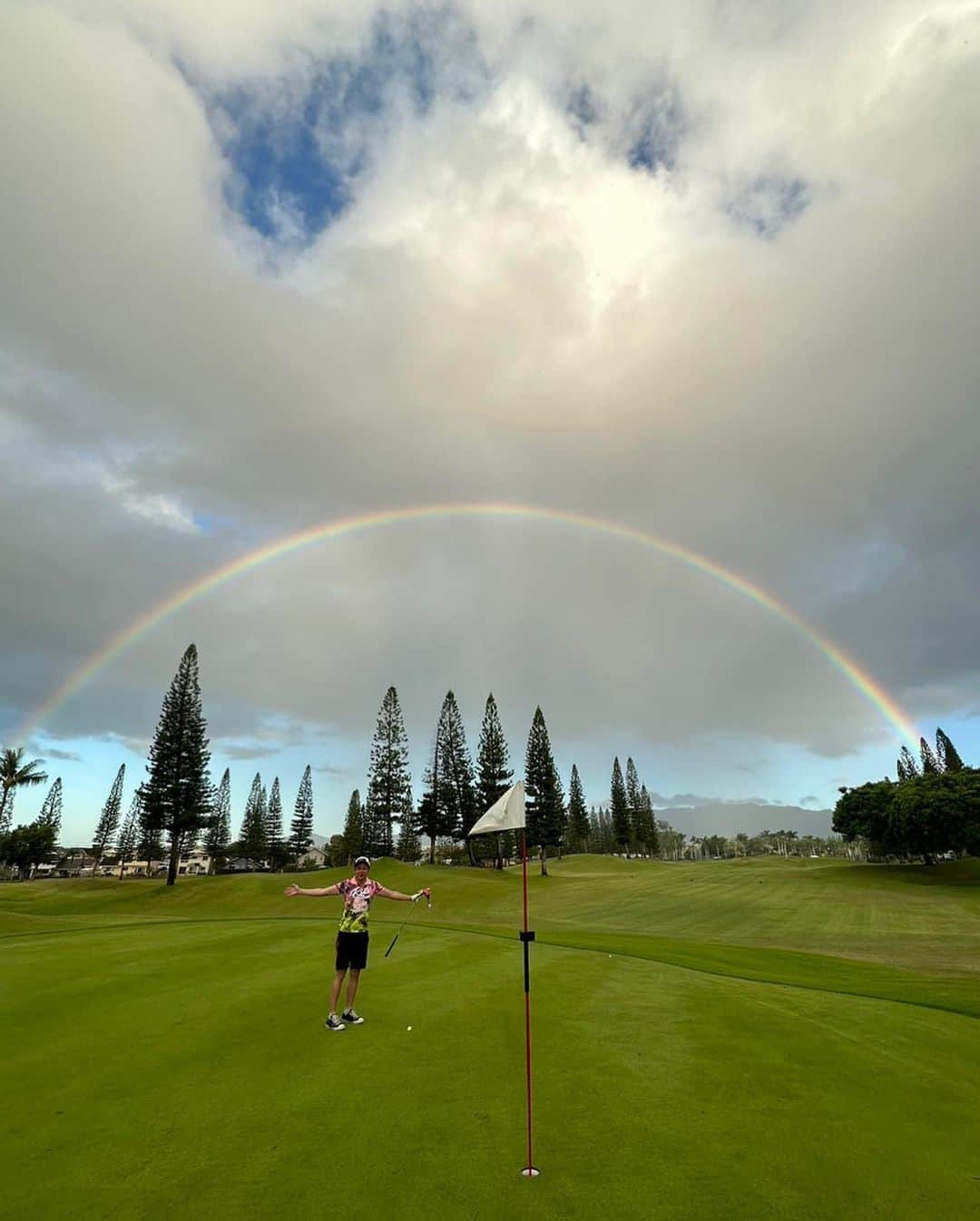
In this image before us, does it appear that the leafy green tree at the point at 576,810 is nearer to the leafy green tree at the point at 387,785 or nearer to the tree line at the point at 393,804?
the tree line at the point at 393,804

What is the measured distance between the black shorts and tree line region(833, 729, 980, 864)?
217 ft

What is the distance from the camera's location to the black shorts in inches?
326

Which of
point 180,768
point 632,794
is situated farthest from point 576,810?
point 180,768

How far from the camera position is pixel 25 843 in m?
78.5

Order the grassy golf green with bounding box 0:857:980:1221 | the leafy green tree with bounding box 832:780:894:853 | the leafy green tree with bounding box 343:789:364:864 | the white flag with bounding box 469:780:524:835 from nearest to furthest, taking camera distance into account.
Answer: the grassy golf green with bounding box 0:857:980:1221 → the white flag with bounding box 469:780:524:835 → the leafy green tree with bounding box 832:780:894:853 → the leafy green tree with bounding box 343:789:364:864

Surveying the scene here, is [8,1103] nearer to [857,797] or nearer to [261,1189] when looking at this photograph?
[261,1189]

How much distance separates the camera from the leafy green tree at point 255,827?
104 metres

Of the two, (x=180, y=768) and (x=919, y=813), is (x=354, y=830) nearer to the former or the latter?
(x=180, y=768)

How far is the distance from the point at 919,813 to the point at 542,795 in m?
35.6

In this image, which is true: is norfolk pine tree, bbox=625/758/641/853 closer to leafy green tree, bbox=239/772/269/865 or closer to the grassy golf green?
leafy green tree, bbox=239/772/269/865

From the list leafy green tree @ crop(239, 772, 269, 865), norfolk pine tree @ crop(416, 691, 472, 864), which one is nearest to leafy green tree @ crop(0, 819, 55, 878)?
leafy green tree @ crop(239, 772, 269, 865)

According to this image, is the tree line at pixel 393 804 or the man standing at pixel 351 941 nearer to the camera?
the man standing at pixel 351 941

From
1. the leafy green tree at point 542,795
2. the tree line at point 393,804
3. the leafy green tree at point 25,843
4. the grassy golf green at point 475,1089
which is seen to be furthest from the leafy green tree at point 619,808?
the grassy golf green at point 475,1089

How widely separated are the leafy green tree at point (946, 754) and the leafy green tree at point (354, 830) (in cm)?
9302
